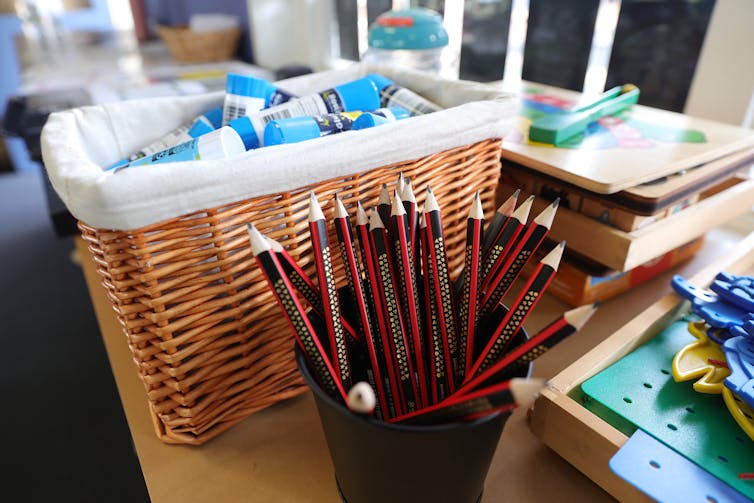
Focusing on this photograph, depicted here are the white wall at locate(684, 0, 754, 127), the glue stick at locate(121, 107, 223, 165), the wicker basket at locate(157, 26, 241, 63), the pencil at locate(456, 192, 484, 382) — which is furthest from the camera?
the wicker basket at locate(157, 26, 241, 63)

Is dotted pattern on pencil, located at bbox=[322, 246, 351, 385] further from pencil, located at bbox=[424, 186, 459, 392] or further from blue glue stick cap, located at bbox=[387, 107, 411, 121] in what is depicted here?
blue glue stick cap, located at bbox=[387, 107, 411, 121]

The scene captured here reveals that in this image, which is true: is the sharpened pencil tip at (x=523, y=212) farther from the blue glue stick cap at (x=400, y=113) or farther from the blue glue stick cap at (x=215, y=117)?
the blue glue stick cap at (x=215, y=117)

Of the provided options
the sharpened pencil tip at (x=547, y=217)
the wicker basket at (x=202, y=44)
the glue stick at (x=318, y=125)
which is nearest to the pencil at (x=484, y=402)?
the sharpened pencil tip at (x=547, y=217)

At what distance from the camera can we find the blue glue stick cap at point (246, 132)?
38 centimetres

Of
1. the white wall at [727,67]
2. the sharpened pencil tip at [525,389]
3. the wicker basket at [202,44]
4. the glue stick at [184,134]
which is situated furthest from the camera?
the wicker basket at [202,44]

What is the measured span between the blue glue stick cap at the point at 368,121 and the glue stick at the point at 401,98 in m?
0.06

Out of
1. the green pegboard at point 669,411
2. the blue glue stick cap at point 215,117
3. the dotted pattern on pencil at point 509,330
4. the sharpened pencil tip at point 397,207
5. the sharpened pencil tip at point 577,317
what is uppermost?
the blue glue stick cap at point 215,117

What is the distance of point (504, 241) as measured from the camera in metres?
0.30

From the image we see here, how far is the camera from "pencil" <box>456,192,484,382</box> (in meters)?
0.28

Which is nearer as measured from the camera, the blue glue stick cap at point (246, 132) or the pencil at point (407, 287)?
the pencil at point (407, 287)

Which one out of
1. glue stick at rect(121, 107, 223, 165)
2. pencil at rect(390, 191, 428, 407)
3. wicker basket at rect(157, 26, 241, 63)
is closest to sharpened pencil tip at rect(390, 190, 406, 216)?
pencil at rect(390, 191, 428, 407)

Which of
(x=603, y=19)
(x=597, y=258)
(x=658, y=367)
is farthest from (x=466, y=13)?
(x=658, y=367)

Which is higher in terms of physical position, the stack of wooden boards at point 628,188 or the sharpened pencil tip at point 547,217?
the sharpened pencil tip at point 547,217

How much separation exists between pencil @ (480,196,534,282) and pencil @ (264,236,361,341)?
3.7 inches
